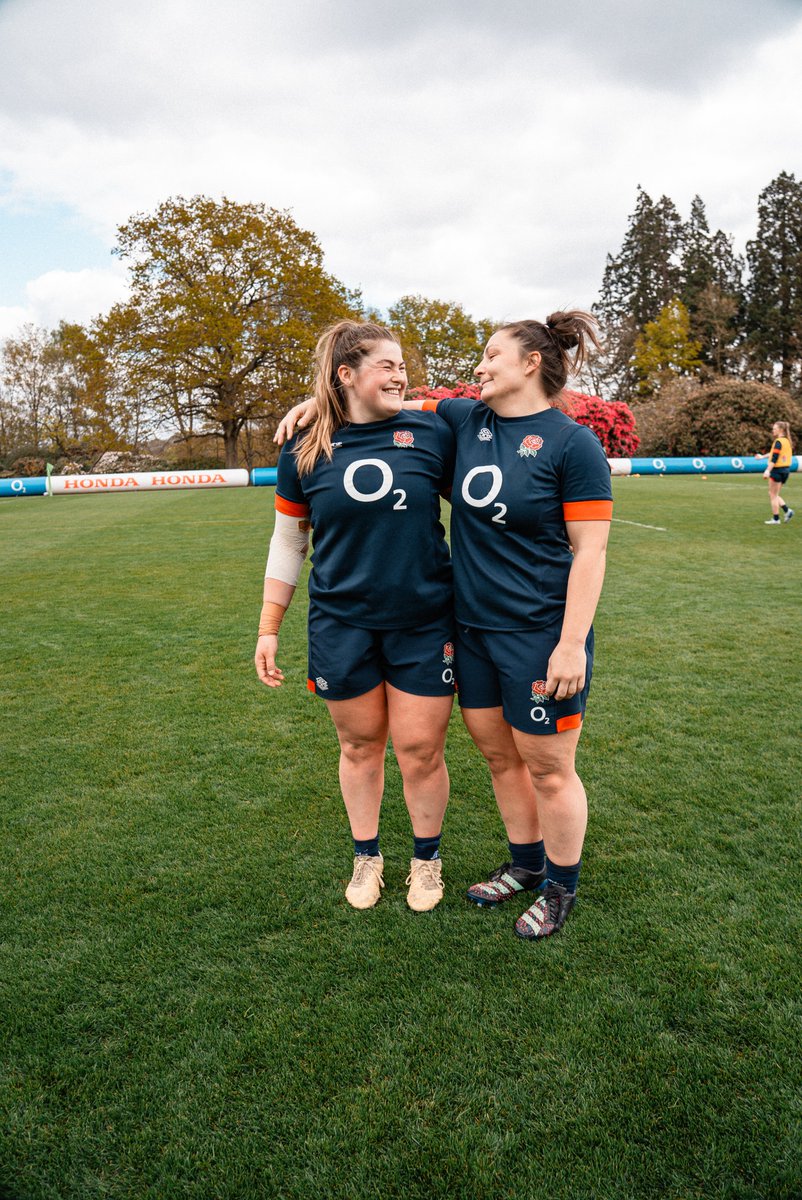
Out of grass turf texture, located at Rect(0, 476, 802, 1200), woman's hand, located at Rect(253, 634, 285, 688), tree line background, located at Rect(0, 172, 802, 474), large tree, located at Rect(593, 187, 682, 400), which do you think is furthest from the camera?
large tree, located at Rect(593, 187, 682, 400)

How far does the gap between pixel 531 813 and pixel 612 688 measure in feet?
7.92

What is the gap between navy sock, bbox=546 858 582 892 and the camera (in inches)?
94.7

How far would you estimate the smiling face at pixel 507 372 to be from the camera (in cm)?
214

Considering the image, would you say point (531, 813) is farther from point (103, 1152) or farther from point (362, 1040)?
point (103, 1152)

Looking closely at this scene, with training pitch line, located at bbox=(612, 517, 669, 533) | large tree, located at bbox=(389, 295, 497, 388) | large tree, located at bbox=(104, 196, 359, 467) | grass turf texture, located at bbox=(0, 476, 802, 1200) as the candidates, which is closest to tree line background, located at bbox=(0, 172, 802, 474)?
large tree, located at bbox=(104, 196, 359, 467)

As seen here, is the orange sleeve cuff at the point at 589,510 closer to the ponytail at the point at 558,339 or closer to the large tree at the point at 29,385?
the ponytail at the point at 558,339

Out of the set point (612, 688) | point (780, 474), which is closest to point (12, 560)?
point (612, 688)

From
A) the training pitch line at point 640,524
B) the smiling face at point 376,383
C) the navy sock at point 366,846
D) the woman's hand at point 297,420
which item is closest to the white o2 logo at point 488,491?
the smiling face at point 376,383

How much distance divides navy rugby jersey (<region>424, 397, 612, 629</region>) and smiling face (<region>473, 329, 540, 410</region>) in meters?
0.06

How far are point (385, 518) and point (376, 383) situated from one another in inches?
15.6

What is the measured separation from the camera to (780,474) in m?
12.1

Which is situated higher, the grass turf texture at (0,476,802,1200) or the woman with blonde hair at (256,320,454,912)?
the woman with blonde hair at (256,320,454,912)

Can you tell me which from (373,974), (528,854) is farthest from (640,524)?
(373,974)

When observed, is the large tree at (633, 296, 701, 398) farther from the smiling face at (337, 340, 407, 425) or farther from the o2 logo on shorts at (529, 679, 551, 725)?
the o2 logo on shorts at (529, 679, 551, 725)
